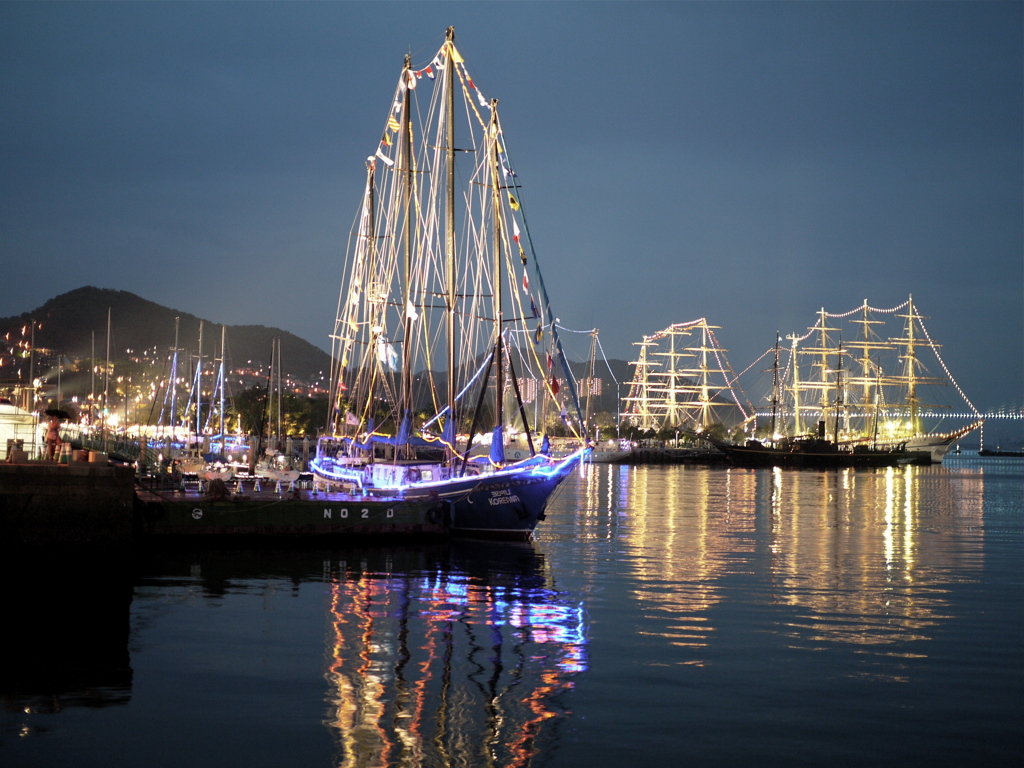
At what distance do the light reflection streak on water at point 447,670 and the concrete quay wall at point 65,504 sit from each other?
577 cm

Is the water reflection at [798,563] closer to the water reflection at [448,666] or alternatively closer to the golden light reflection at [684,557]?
the golden light reflection at [684,557]

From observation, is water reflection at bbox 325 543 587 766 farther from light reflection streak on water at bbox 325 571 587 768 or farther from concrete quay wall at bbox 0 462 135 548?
concrete quay wall at bbox 0 462 135 548

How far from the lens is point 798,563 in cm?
3391

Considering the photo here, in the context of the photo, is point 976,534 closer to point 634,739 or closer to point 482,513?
point 482,513

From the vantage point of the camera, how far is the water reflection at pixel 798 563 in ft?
73.3

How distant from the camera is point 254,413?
157 metres

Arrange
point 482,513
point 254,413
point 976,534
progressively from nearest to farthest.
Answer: point 482,513 → point 976,534 → point 254,413

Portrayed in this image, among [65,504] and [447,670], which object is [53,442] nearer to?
[65,504]

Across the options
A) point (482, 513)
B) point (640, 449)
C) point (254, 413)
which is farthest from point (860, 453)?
point (482, 513)

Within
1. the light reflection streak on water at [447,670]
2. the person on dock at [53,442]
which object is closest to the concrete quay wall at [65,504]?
the person on dock at [53,442]

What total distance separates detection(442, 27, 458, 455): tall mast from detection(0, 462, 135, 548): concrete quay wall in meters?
17.1

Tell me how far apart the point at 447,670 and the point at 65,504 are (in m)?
12.5

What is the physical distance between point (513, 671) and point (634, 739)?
13.0 feet

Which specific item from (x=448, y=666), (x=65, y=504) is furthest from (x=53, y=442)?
(x=448, y=666)
